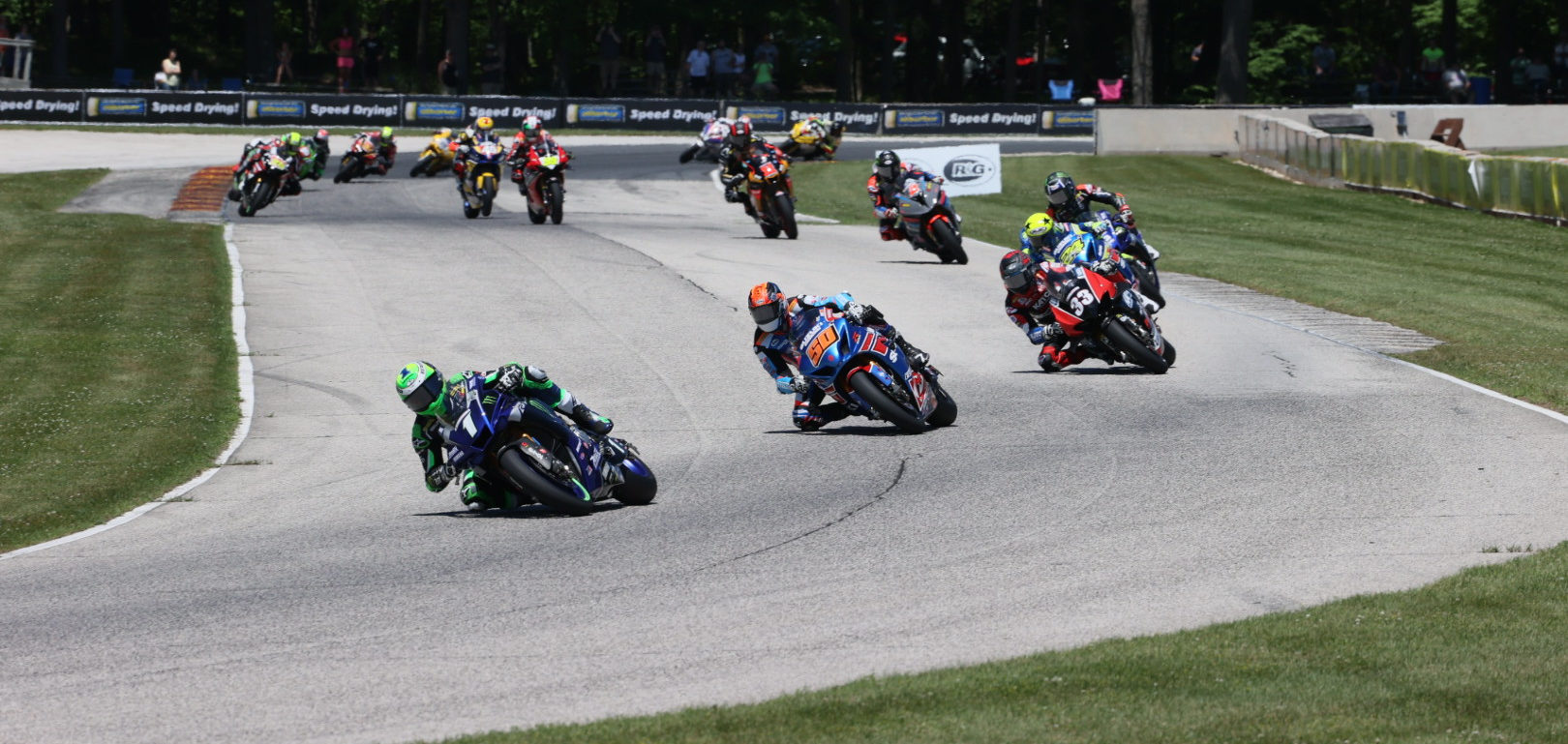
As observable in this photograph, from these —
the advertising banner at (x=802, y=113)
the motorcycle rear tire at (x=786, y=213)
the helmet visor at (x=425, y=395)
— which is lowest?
the helmet visor at (x=425, y=395)

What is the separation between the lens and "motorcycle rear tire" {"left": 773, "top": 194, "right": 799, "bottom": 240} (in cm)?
3148

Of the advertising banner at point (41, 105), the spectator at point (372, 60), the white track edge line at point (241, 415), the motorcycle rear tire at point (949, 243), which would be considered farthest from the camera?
the spectator at point (372, 60)

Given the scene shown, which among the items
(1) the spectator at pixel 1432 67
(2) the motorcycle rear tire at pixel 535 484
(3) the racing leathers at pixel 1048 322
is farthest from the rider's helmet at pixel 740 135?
(1) the spectator at pixel 1432 67

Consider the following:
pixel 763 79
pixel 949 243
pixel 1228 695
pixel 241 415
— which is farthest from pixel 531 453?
pixel 763 79

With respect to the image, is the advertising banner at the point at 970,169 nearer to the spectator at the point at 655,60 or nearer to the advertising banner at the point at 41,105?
the spectator at the point at 655,60

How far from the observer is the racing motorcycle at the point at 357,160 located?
41.0 meters

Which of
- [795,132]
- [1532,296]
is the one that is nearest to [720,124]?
[795,132]

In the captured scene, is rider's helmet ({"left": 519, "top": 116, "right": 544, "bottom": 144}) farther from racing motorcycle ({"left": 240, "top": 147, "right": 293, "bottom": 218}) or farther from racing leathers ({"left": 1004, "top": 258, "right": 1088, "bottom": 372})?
racing leathers ({"left": 1004, "top": 258, "right": 1088, "bottom": 372})

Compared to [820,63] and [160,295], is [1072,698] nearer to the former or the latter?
[160,295]

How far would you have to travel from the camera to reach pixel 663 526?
12172 mm

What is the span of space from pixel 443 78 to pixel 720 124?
2599cm

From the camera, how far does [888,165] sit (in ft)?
91.0

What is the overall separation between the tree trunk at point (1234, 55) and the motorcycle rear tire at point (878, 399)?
45922 mm

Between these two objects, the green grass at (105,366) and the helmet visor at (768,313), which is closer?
the green grass at (105,366)
